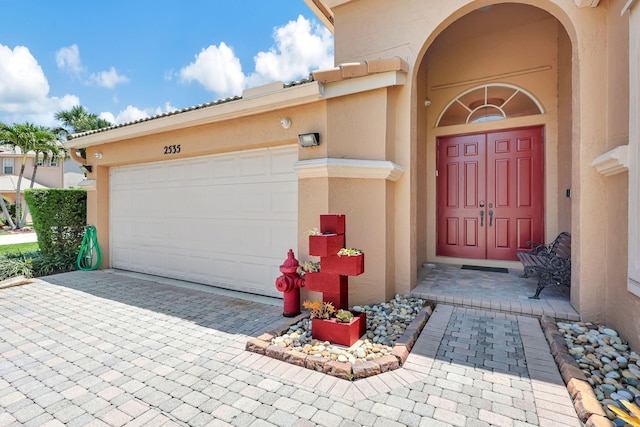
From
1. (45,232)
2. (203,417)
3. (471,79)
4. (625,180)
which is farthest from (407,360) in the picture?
(45,232)

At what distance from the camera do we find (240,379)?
10.1ft

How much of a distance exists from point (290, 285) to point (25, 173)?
37.2 m

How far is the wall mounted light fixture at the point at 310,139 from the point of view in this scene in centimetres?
493

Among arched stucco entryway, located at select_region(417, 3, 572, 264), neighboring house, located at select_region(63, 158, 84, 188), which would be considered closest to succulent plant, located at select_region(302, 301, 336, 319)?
arched stucco entryway, located at select_region(417, 3, 572, 264)

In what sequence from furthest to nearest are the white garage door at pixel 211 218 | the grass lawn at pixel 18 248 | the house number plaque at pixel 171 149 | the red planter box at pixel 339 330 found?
the grass lawn at pixel 18 248
the house number plaque at pixel 171 149
the white garage door at pixel 211 218
the red planter box at pixel 339 330

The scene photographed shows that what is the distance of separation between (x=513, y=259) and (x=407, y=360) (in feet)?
15.3

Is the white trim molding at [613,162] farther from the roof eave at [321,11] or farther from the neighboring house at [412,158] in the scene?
the roof eave at [321,11]

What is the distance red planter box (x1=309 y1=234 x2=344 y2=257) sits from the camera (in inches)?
145

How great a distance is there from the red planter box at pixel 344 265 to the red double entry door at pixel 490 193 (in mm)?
4441

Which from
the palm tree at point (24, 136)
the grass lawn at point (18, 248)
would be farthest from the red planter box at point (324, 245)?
the palm tree at point (24, 136)

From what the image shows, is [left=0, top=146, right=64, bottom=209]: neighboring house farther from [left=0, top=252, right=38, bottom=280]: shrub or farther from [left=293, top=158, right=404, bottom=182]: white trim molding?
[left=293, top=158, right=404, bottom=182]: white trim molding

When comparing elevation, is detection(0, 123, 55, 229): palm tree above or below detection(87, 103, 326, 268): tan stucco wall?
above

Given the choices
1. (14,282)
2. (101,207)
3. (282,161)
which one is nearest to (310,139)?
(282,161)

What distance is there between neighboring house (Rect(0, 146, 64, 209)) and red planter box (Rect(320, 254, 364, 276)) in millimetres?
33736
